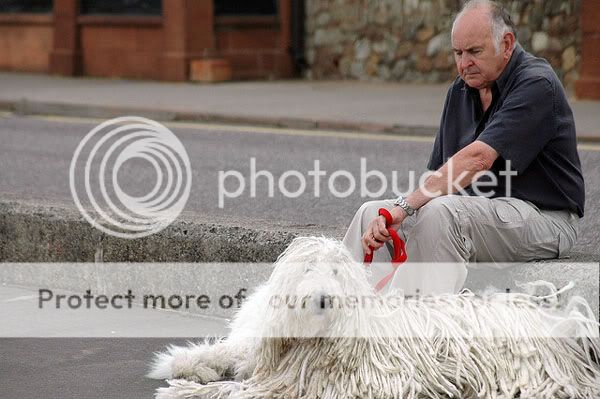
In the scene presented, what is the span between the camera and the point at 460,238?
4.60 m

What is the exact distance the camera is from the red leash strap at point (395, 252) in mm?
4547

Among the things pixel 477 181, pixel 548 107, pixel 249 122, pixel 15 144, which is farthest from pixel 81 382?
pixel 249 122

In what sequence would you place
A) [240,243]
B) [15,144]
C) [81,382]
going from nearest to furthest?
[81,382]
[240,243]
[15,144]

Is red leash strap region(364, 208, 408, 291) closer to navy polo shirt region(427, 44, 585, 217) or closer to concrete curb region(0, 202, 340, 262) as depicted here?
navy polo shirt region(427, 44, 585, 217)

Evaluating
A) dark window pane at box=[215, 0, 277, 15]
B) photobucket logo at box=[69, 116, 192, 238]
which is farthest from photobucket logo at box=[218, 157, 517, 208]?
dark window pane at box=[215, 0, 277, 15]

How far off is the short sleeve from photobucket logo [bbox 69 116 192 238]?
1787mm

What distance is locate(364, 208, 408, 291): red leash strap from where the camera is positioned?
455cm

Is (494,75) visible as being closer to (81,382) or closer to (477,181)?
(477,181)

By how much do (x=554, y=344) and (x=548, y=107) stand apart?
1.04 metres

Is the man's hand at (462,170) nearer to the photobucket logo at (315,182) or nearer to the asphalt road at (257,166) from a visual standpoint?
the asphalt road at (257,166)

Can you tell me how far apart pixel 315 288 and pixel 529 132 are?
1.30 m

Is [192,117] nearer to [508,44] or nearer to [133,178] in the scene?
[133,178]

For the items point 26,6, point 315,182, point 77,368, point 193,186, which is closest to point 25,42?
point 26,6

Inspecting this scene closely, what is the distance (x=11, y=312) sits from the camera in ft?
18.8
